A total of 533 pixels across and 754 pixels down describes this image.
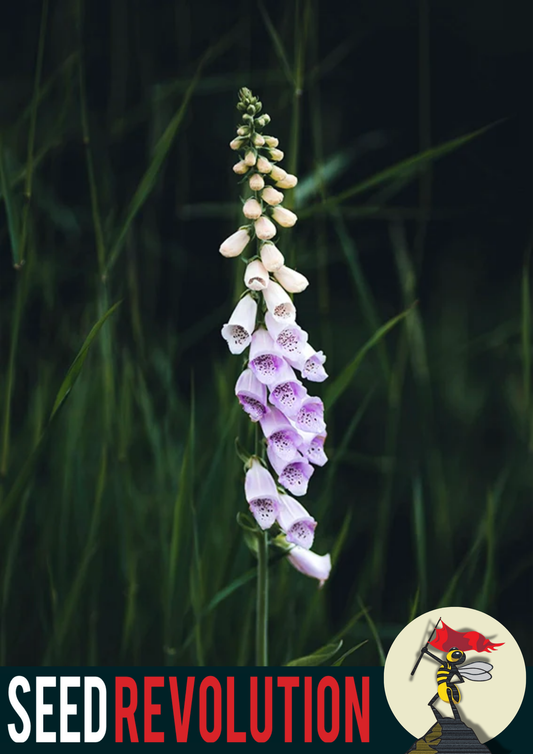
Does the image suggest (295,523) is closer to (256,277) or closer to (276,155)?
(256,277)

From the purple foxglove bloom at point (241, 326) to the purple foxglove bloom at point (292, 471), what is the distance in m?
0.18

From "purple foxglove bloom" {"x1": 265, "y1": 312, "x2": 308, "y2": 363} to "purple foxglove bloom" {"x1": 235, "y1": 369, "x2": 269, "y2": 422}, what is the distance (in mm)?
71

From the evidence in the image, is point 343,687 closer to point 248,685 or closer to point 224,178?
point 248,685

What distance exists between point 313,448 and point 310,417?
0.08 metres

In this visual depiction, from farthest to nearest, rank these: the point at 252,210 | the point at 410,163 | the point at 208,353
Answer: the point at 208,353 → the point at 410,163 → the point at 252,210

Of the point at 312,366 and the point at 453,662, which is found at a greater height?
the point at 312,366

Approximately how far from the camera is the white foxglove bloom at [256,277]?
1449mm

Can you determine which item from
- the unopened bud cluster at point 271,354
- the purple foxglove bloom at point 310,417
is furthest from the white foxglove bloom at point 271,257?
the purple foxglove bloom at point 310,417

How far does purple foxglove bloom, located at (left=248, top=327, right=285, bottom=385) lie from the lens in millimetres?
1450

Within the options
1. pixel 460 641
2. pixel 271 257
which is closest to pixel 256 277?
pixel 271 257

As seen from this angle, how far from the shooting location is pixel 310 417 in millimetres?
1493

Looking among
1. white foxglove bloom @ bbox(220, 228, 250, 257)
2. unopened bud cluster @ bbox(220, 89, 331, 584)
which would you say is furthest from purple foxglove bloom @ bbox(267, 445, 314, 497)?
white foxglove bloom @ bbox(220, 228, 250, 257)

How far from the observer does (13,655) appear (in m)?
1.97

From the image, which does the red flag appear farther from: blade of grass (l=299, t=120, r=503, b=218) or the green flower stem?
blade of grass (l=299, t=120, r=503, b=218)
